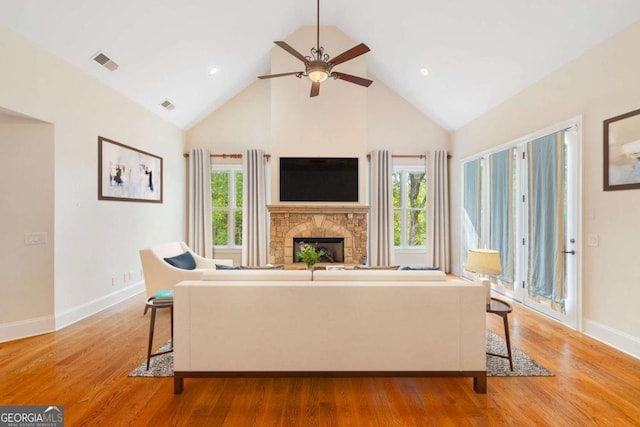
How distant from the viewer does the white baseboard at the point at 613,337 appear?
282cm

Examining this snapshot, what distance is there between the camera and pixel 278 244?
6094mm

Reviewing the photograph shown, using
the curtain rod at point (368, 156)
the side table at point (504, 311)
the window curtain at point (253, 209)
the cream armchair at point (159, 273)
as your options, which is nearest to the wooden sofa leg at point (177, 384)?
the cream armchair at point (159, 273)

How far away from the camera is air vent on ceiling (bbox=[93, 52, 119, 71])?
3.75 meters

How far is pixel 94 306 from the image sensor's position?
4000 millimetres

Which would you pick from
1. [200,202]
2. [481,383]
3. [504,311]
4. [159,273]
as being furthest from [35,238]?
[504,311]

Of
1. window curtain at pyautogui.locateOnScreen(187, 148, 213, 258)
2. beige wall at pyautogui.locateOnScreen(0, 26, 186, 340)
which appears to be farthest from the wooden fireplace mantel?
beige wall at pyautogui.locateOnScreen(0, 26, 186, 340)

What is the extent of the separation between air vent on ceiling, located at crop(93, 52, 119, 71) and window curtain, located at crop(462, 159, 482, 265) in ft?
18.6

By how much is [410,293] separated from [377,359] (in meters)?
0.53

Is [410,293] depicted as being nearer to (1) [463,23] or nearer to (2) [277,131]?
(1) [463,23]

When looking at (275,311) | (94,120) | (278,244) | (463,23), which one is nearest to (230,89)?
(94,120)

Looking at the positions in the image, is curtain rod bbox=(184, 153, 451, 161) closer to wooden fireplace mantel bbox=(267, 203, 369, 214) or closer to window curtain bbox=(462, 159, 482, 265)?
window curtain bbox=(462, 159, 482, 265)

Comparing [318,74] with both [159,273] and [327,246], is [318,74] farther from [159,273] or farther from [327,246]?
[327,246]

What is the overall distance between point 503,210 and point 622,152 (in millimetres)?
1897

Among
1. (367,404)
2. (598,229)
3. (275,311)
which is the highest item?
(598,229)
